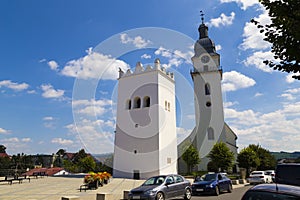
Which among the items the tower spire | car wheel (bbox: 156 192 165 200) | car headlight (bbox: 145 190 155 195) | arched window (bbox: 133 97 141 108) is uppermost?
the tower spire

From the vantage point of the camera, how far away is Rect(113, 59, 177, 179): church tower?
102 ft

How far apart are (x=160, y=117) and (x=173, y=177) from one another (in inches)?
739

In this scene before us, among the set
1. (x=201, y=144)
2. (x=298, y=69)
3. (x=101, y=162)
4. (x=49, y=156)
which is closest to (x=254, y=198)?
(x=298, y=69)

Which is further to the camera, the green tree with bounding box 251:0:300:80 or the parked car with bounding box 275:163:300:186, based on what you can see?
the parked car with bounding box 275:163:300:186

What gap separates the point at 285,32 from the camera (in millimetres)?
7324

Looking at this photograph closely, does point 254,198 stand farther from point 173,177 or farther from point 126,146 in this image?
point 126,146

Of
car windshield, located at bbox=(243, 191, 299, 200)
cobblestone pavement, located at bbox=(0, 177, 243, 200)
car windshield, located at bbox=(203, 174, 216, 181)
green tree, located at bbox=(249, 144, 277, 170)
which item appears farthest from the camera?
green tree, located at bbox=(249, 144, 277, 170)

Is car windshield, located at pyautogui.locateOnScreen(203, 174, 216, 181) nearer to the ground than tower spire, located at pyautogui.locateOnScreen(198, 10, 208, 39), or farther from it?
nearer to the ground

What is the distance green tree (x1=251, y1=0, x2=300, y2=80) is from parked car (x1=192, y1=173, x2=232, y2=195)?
387 inches

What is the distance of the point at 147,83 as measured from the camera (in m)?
33.4

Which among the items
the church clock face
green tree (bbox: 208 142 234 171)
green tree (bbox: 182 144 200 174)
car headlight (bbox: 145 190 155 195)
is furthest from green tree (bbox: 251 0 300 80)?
the church clock face

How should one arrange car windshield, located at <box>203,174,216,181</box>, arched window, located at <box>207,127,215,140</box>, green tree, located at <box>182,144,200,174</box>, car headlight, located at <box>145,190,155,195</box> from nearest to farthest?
car headlight, located at <box>145,190,155,195</box>
car windshield, located at <box>203,174,216,181</box>
green tree, located at <box>182,144,200,174</box>
arched window, located at <box>207,127,215,140</box>

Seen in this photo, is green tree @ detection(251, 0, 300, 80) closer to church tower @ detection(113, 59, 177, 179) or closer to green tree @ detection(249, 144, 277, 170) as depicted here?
church tower @ detection(113, 59, 177, 179)

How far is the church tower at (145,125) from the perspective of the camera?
31.1 metres
